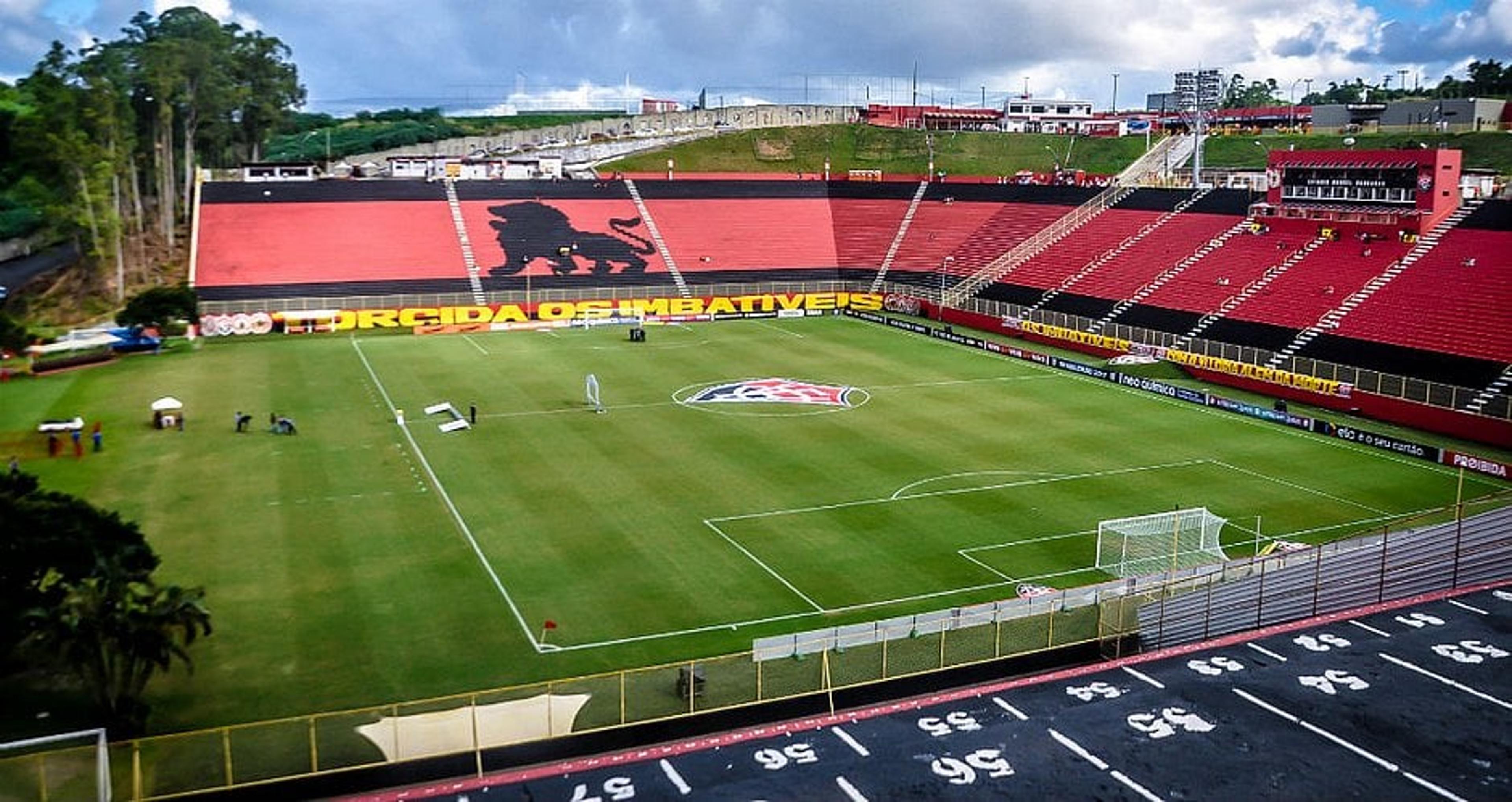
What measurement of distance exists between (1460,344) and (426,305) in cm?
6047

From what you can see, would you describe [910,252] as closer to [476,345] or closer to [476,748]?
[476,345]

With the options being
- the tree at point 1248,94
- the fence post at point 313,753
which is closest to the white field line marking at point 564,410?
the fence post at point 313,753

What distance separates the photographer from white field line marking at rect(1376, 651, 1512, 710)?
22891 millimetres

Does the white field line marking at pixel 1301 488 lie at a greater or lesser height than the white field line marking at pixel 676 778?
greater

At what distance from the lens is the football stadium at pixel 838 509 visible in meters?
21.0

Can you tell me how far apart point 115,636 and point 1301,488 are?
3493 centimetres

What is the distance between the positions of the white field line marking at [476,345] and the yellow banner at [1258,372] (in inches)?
1476

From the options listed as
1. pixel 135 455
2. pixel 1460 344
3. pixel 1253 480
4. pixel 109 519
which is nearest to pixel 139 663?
pixel 109 519

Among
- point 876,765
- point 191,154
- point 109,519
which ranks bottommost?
point 876,765

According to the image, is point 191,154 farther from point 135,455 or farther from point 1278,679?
point 1278,679

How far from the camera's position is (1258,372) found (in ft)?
185

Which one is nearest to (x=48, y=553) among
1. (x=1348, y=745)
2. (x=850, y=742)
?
(x=850, y=742)

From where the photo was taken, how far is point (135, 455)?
139 feet

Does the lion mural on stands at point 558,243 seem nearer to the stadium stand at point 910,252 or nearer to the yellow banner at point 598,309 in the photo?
the stadium stand at point 910,252
